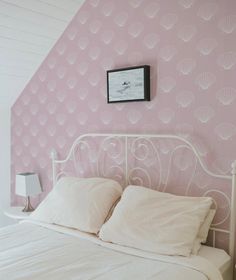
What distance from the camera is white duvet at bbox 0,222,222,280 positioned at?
1.79 m

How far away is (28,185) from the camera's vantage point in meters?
3.31

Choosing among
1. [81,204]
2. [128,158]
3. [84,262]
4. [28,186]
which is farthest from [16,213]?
[84,262]

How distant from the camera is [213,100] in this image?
91.6 inches

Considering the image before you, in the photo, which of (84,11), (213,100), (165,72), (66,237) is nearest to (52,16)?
(84,11)

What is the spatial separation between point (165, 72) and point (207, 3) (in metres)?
0.51

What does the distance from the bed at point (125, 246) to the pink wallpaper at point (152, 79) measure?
0.11 metres

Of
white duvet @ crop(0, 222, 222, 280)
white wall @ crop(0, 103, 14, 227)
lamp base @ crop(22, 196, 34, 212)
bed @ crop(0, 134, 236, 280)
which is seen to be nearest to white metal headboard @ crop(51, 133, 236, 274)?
bed @ crop(0, 134, 236, 280)

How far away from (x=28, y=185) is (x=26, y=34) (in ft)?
4.26

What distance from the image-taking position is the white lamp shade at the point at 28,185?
331cm

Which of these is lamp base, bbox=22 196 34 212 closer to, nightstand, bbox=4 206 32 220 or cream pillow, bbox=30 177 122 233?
nightstand, bbox=4 206 32 220

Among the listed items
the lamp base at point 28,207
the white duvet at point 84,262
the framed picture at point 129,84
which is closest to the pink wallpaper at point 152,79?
the framed picture at point 129,84

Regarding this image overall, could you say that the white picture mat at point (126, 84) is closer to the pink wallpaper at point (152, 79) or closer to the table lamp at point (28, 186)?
the pink wallpaper at point (152, 79)

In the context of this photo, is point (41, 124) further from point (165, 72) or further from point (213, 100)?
point (213, 100)

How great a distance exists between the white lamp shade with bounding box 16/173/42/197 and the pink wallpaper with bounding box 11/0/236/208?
0.10 meters
